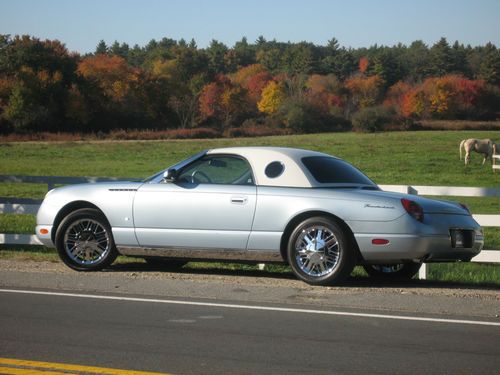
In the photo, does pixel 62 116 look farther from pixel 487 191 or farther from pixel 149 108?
pixel 487 191

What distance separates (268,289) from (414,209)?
1727 mm

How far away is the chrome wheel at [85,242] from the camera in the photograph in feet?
34.7

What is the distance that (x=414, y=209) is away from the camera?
935cm

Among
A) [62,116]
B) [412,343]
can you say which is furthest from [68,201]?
[62,116]

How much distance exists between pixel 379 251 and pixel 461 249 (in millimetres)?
933

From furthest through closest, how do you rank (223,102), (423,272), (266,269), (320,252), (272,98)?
(272,98) → (223,102) → (266,269) → (423,272) → (320,252)

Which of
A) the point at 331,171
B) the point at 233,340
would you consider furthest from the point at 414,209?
the point at 233,340

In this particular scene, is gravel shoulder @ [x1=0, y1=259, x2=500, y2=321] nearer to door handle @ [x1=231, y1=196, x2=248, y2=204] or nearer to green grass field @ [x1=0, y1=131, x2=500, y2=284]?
door handle @ [x1=231, y1=196, x2=248, y2=204]

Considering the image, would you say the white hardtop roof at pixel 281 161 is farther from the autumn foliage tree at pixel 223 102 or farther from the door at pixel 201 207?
the autumn foliage tree at pixel 223 102

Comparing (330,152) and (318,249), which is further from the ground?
(318,249)

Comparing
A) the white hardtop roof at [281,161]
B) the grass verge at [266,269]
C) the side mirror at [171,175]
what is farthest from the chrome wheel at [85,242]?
the white hardtop roof at [281,161]

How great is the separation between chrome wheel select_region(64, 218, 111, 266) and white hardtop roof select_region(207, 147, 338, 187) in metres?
1.62

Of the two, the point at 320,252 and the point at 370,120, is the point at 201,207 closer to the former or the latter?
the point at 320,252

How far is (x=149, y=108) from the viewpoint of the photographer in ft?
272
